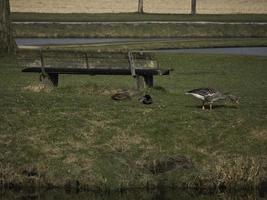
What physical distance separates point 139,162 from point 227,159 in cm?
159

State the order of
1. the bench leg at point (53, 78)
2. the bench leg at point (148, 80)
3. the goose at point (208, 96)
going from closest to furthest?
the goose at point (208, 96) → the bench leg at point (148, 80) → the bench leg at point (53, 78)

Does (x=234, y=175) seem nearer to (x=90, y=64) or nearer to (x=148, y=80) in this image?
(x=148, y=80)

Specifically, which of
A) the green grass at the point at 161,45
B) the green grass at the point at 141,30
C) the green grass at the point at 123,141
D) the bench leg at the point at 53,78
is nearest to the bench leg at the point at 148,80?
the bench leg at the point at 53,78

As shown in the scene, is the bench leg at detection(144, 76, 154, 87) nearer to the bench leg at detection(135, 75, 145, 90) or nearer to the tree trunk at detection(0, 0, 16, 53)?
the bench leg at detection(135, 75, 145, 90)

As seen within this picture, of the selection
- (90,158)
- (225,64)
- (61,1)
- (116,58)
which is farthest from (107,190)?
(61,1)

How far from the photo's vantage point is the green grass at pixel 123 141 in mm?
15727

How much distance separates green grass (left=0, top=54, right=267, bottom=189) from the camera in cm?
1573

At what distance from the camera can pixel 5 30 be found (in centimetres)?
2869

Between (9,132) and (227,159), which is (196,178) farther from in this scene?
(9,132)

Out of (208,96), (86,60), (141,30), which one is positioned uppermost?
(208,96)

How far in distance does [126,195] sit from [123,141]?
4.91 feet

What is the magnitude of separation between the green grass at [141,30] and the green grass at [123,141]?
98.6ft

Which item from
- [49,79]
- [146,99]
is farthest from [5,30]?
[146,99]

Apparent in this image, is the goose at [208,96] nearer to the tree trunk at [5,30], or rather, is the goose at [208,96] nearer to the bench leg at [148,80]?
the bench leg at [148,80]
